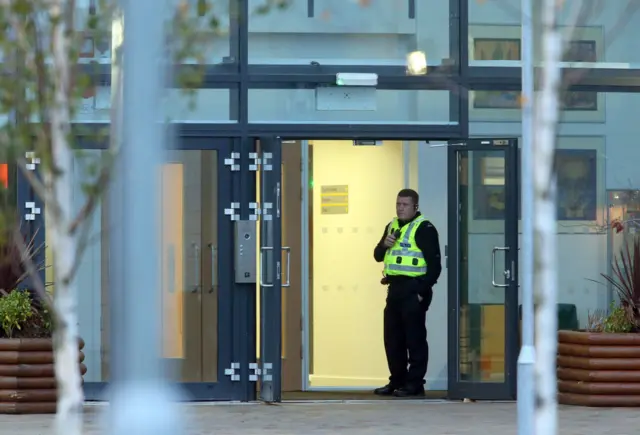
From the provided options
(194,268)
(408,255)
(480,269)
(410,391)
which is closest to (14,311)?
(194,268)

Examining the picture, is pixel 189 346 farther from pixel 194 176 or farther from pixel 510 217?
pixel 510 217

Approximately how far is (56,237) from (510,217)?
602 centimetres

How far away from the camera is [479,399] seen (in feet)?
38.5

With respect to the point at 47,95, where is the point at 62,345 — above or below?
below

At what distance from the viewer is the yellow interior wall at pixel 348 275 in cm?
1367

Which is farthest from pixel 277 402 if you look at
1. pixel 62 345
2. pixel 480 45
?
pixel 62 345

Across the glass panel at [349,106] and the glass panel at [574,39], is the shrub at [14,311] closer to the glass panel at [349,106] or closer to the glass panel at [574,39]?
the glass panel at [349,106]

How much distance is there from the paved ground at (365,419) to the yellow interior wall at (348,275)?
6.62 ft

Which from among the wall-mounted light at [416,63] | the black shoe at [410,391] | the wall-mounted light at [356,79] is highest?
the wall-mounted light at [416,63]

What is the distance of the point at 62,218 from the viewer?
635 centimetres

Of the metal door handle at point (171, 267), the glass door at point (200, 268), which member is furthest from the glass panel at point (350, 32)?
the metal door handle at point (171, 267)

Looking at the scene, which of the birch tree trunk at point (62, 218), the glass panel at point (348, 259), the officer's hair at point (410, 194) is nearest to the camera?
the birch tree trunk at point (62, 218)

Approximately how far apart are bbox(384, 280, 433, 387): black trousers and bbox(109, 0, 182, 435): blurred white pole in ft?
25.0

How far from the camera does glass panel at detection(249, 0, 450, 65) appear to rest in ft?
39.0
